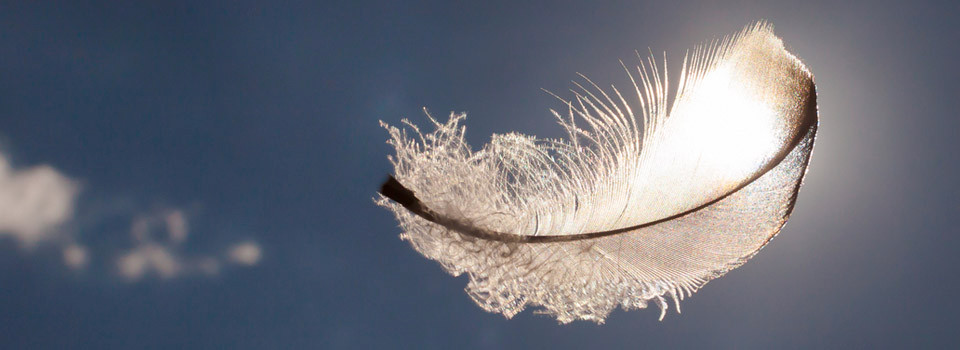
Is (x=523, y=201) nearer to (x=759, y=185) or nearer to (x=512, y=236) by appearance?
(x=512, y=236)

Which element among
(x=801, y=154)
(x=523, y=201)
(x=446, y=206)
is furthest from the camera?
(x=523, y=201)

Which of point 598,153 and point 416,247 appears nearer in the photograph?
point 416,247

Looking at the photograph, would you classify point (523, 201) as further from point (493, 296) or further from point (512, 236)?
point (493, 296)

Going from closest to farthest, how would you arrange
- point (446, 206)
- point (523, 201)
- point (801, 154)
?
point (446, 206) < point (801, 154) < point (523, 201)

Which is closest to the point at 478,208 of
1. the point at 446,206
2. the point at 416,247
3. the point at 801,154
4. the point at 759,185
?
the point at 446,206

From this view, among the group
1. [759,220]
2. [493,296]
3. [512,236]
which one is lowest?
[493,296]

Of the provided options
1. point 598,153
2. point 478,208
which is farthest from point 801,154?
point 478,208

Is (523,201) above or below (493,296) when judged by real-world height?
above
